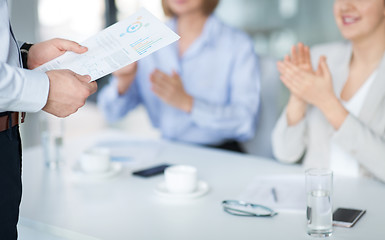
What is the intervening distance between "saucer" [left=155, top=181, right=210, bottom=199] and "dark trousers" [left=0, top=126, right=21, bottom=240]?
1.55 ft

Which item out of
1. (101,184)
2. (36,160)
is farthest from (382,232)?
Result: (36,160)

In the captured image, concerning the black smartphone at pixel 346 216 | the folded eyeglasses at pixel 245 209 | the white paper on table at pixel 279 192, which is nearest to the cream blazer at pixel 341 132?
the white paper on table at pixel 279 192

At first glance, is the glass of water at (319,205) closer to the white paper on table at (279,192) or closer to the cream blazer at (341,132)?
the white paper on table at (279,192)

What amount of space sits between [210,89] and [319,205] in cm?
158

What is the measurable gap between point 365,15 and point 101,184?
45.2 inches

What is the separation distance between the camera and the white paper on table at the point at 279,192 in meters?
1.38

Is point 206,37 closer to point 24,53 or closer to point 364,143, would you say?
point 364,143

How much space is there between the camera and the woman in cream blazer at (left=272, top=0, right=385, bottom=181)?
167 cm

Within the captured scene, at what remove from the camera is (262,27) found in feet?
10.0

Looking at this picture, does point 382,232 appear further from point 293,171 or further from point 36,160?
point 36,160

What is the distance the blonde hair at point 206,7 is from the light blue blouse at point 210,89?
0.05 m

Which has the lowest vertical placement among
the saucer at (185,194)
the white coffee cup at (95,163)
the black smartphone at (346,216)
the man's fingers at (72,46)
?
the white coffee cup at (95,163)

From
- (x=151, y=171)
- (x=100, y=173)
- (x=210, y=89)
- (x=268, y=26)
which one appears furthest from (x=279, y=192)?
(x=268, y=26)

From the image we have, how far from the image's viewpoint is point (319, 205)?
1175mm
